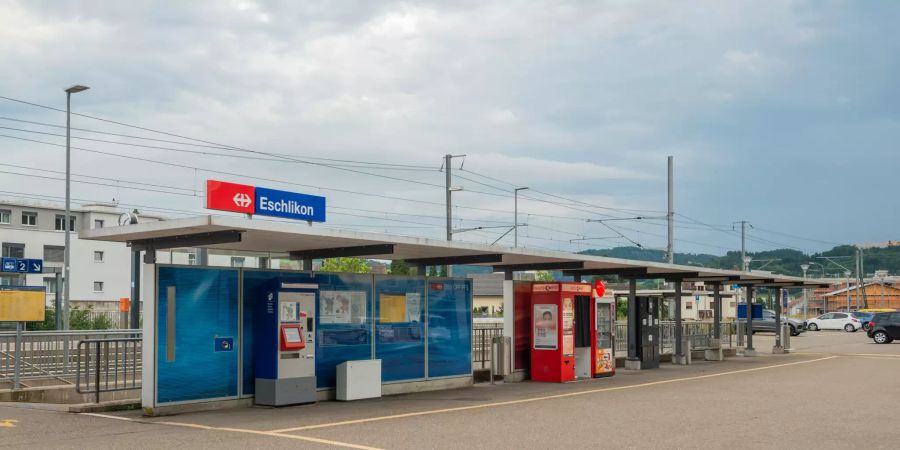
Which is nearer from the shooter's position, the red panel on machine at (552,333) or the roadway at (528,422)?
the roadway at (528,422)

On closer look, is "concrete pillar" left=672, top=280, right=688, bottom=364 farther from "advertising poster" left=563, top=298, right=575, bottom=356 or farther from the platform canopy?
"advertising poster" left=563, top=298, right=575, bottom=356

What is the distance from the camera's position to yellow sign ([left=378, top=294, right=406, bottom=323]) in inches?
622

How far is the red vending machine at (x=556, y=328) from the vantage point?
18.4 meters

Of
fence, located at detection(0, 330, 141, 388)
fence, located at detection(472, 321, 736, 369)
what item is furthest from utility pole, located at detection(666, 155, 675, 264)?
fence, located at detection(0, 330, 141, 388)

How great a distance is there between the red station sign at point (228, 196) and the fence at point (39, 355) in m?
5.67

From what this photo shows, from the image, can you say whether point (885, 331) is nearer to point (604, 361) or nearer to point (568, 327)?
point (604, 361)

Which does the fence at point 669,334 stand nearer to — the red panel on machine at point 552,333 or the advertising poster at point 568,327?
the red panel on machine at point 552,333

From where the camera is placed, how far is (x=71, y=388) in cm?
1706

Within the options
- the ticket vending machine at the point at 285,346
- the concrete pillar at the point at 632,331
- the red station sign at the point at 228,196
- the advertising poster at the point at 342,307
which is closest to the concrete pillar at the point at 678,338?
the concrete pillar at the point at 632,331

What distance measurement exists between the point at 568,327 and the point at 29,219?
193ft

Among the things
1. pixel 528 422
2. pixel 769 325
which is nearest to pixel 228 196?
pixel 528 422

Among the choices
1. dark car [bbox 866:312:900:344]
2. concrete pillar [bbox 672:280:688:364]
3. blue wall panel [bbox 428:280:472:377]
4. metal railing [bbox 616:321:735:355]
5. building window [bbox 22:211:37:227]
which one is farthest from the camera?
building window [bbox 22:211:37:227]

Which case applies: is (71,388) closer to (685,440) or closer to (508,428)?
(508,428)

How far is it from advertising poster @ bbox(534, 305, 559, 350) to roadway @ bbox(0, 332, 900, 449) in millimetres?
1224
